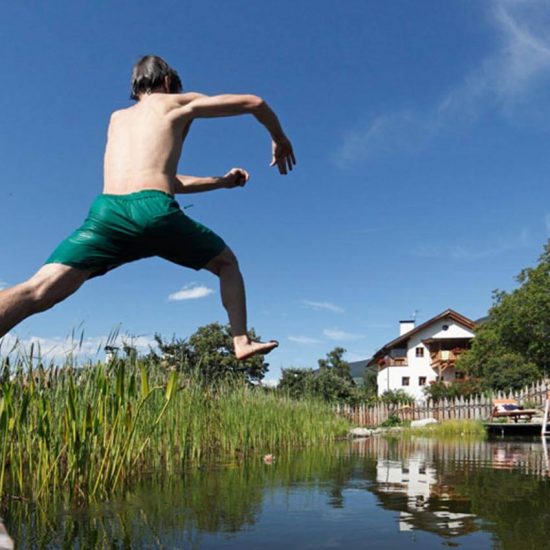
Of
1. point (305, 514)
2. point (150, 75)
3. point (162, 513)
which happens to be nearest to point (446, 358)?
point (305, 514)

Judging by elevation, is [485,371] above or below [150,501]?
above

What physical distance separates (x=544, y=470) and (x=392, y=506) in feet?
10.00

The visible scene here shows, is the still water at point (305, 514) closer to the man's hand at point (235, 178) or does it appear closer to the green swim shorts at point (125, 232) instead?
the green swim shorts at point (125, 232)

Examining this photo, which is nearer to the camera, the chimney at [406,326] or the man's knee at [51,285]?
the man's knee at [51,285]

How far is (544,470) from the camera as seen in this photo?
6051mm

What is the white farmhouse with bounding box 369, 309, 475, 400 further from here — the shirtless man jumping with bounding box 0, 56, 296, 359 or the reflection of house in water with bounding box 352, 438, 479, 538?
the shirtless man jumping with bounding box 0, 56, 296, 359

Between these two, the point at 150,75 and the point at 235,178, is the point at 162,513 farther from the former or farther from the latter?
the point at 150,75

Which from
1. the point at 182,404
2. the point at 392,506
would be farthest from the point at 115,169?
the point at 182,404

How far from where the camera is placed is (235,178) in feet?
8.88

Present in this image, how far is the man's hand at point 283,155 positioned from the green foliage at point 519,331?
28570 millimetres

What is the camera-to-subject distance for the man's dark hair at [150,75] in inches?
→ 93.7

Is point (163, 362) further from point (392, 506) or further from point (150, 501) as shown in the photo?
point (392, 506)

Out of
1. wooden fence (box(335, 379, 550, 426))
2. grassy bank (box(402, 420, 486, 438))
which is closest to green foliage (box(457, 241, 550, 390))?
wooden fence (box(335, 379, 550, 426))

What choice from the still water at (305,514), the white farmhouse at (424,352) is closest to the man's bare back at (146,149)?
the still water at (305,514)
